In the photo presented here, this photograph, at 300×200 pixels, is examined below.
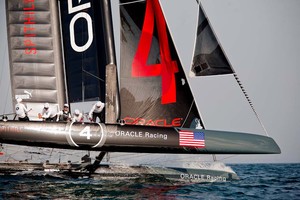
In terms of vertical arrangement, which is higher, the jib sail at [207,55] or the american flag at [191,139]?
the jib sail at [207,55]

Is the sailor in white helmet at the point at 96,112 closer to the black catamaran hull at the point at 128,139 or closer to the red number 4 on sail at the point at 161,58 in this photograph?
the black catamaran hull at the point at 128,139

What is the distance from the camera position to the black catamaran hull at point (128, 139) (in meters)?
12.2

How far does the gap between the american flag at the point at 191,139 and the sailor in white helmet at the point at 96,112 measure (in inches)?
117

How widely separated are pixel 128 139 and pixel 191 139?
200cm

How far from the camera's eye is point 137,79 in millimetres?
15430

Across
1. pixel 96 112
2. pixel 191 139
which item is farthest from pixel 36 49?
pixel 191 139

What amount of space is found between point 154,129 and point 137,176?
2546mm

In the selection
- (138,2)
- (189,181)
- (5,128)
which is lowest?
(189,181)

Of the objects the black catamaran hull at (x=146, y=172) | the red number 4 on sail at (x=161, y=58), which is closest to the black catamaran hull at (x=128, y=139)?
the black catamaran hull at (x=146, y=172)

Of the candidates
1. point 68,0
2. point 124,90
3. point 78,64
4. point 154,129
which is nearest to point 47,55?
point 78,64

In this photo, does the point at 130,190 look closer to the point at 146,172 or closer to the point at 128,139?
the point at 128,139

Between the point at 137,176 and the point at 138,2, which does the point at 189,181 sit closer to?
the point at 137,176

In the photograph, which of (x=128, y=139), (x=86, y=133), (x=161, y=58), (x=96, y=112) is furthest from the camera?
(x=161, y=58)

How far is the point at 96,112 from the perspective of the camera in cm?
1435
